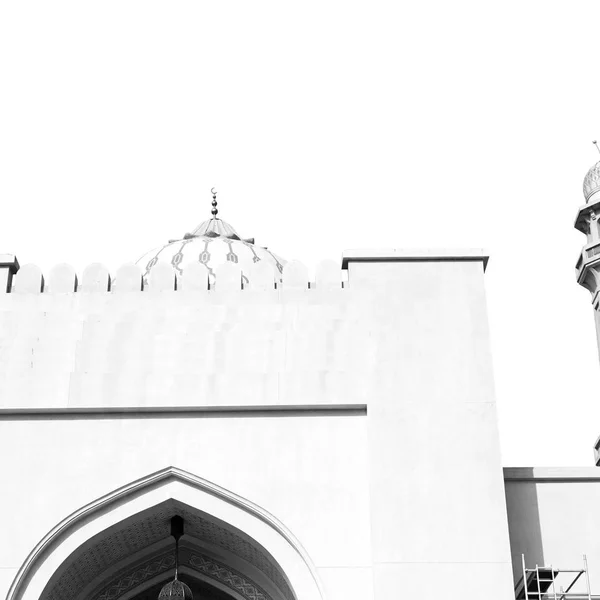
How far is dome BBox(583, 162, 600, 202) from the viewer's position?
970 centimetres

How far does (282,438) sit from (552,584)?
2.02 m

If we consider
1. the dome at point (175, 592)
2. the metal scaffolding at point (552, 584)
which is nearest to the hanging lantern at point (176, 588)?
the dome at point (175, 592)

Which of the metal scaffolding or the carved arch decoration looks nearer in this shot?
the carved arch decoration

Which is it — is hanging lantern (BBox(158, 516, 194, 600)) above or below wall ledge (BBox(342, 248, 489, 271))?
below

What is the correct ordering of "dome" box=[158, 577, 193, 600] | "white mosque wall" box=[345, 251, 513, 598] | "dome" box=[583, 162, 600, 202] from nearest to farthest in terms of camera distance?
"white mosque wall" box=[345, 251, 513, 598]
"dome" box=[158, 577, 193, 600]
"dome" box=[583, 162, 600, 202]

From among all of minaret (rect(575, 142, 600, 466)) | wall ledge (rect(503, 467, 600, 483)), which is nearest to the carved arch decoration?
wall ledge (rect(503, 467, 600, 483))

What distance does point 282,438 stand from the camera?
7.29 meters

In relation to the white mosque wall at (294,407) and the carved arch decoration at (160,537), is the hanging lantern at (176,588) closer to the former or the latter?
the carved arch decoration at (160,537)

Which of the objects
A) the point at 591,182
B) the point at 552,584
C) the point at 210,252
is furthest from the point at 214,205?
the point at 552,584

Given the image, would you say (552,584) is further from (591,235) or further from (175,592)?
(591,235)

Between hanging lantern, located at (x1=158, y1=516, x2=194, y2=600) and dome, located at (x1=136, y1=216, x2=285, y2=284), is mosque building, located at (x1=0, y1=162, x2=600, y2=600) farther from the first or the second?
dome, located at (x1=136, y1=216, x2=285, y2=284)

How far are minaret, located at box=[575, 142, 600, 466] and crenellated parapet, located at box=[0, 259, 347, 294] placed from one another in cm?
274

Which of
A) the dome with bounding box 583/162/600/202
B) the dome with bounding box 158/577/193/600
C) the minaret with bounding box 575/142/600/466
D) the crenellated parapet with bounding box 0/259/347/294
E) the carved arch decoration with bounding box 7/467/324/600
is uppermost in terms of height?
the dome with bounding box 583/162/600/202

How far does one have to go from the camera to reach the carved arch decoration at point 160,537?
697 centimetres
